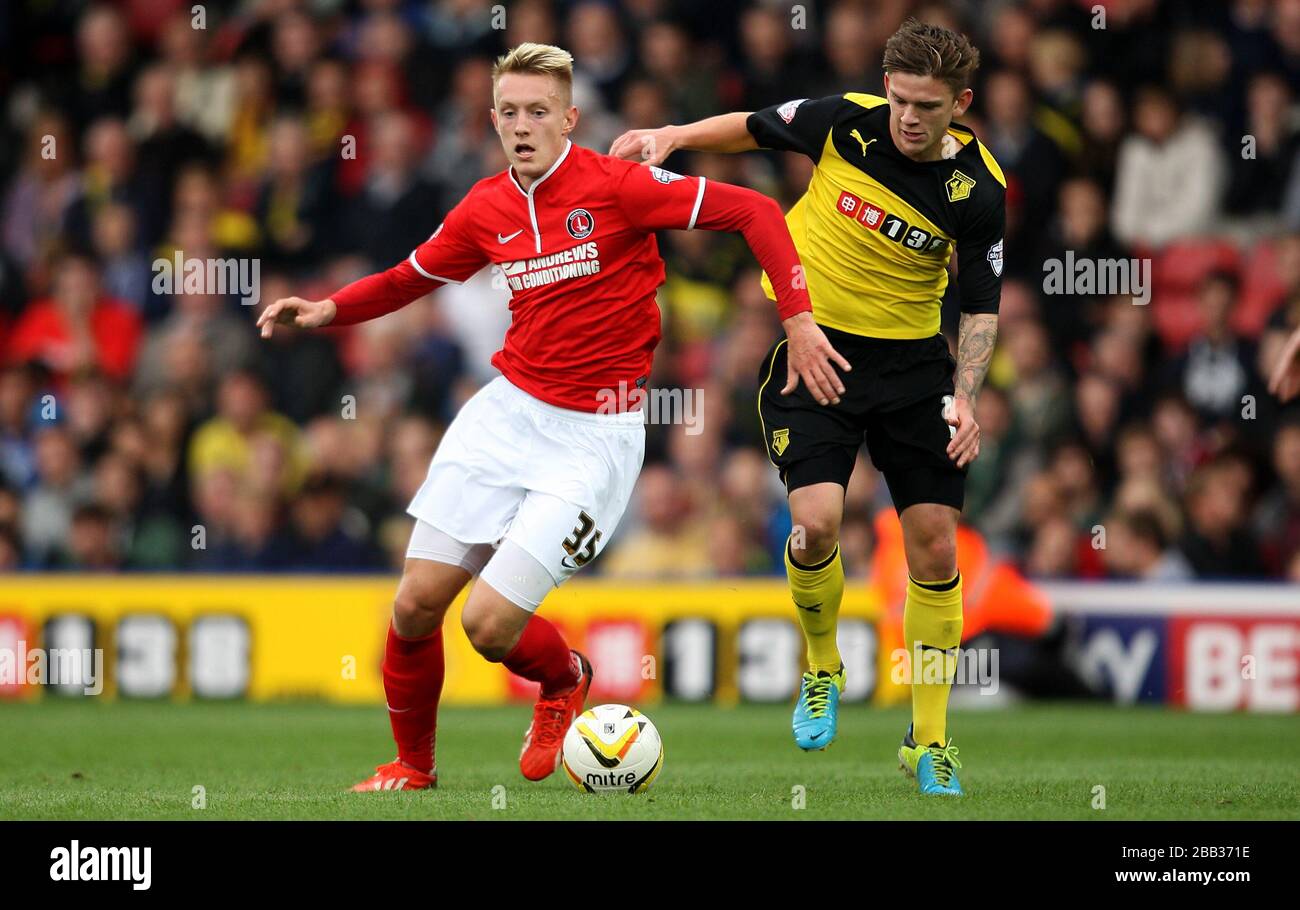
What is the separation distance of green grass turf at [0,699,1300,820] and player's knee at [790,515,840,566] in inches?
35.3

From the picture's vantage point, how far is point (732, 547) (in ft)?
40.3

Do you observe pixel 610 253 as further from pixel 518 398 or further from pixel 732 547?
pixel 732 547

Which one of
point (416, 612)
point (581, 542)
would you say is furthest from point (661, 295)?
point (416, 612)

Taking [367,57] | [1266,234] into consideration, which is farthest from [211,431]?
[1266,234]

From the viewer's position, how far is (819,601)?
730 cm

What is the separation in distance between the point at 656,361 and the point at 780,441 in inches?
218

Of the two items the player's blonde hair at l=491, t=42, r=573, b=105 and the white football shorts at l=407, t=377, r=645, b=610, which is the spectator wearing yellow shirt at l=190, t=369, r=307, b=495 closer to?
the white football shorts at l=407, t=377, r=645, b=610

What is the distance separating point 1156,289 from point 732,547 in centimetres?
374

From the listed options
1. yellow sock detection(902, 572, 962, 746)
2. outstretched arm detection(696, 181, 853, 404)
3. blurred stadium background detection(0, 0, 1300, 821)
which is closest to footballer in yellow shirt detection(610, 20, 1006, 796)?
yellow sock detection(902, 572, 962, 746)

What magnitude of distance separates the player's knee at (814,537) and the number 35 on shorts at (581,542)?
79 centimetres

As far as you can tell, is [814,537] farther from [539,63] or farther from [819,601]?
[539,63]

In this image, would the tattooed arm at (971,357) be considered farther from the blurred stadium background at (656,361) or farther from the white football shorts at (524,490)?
the blurred stadium background at (656,361)

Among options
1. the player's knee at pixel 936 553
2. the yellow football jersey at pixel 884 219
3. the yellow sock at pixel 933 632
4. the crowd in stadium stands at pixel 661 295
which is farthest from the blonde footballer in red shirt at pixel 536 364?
the crowd in stadium stands at pixel 661 295

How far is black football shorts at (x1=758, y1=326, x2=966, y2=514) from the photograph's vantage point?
23.1 feet
